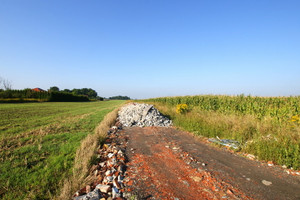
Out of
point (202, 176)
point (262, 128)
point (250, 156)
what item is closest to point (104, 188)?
point (202, 176)

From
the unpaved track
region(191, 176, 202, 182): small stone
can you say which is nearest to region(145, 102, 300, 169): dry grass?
the unpaved track

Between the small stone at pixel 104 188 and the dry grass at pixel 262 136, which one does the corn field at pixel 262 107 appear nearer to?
the dry grass at pixel 262 136

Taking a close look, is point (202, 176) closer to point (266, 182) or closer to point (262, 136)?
point (266, 182)

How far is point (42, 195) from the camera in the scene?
9.84 feet

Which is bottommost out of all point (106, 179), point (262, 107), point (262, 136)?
point (106, 179)

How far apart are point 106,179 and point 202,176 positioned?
2.61 meters

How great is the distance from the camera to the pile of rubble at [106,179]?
9.53 ft

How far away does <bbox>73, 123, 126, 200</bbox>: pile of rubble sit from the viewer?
290 centimetres

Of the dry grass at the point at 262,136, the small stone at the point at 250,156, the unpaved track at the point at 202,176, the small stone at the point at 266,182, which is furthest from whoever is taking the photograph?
the small stone at the point at 250,156

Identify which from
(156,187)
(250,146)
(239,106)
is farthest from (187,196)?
(239,106)

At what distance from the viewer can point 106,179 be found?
11.5 ft

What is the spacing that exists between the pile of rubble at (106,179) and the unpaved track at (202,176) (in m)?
0.27

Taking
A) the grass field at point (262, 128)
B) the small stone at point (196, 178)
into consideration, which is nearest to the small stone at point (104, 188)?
the small stone at point (196, 178)

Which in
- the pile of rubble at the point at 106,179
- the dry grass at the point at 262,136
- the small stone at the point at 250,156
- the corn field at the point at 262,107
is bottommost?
the small stone at the point at 250,156
